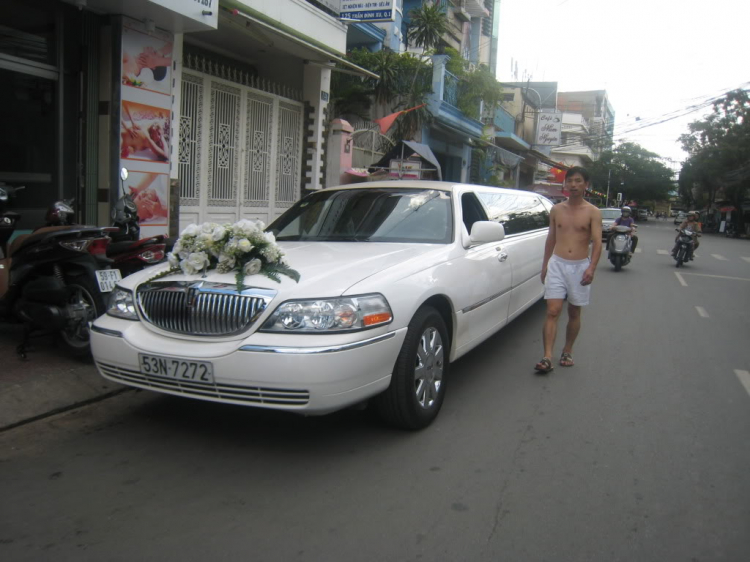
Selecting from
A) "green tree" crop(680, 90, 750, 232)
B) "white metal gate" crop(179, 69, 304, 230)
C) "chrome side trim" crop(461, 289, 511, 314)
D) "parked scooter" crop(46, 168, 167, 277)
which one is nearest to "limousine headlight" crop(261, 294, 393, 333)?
"chrome side trim" crop(461, 289, 511, 314)

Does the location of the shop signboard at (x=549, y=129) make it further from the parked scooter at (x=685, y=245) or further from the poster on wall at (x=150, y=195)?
the poster on wall at (x=150, y=195)

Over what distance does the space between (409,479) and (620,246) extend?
39.3 ft

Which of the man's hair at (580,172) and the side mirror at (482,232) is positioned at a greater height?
the man's hair at (580,172)

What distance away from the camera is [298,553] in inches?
105

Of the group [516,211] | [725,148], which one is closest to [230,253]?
[516,211]

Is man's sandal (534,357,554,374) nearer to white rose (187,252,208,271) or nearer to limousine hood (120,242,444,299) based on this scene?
limousine hood (120,242,444,299)

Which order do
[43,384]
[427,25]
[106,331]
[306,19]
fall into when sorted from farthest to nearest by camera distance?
[427,25] < [306,19] < [43,384] < [106,331]

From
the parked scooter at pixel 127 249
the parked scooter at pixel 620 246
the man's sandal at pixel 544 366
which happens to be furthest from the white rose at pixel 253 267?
the parked scooter at pixel 620 246

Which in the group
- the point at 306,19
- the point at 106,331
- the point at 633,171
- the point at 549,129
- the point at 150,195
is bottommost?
the point at 106,331

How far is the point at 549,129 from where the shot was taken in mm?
35312

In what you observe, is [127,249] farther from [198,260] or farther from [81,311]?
[198,260]

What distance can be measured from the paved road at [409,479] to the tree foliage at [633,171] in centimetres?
7106

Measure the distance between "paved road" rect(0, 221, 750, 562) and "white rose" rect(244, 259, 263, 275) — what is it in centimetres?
105

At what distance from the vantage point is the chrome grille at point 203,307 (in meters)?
3.44
